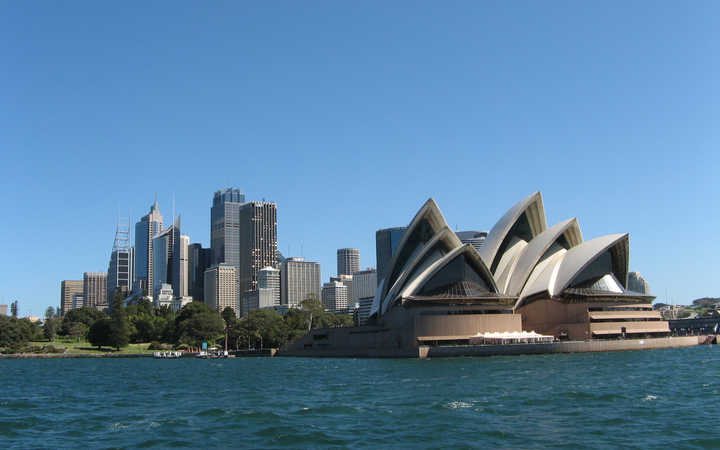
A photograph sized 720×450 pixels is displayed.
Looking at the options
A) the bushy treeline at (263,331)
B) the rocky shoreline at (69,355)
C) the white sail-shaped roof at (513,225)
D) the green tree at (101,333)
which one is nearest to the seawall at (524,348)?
the white sail-shaped roof at (513,225)

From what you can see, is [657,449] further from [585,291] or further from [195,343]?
[195,343]

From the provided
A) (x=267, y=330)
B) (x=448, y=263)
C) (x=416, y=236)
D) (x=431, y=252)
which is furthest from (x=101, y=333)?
(x=448, y=263)

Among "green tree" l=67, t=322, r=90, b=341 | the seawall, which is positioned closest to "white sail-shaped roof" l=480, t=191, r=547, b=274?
the seawall

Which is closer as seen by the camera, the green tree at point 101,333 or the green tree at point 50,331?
the green tree at point 101,333

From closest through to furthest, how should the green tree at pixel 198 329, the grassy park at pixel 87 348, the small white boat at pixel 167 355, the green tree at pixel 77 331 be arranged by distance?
the small white boat at pixel 167 355, the grassy park at pixel 87 348, the green tree at pixel 198 329, the green tree at pixel 77 331

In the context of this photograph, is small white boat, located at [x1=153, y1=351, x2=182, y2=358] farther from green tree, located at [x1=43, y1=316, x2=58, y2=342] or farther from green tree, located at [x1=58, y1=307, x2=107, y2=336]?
green tree, located at [x1=58, y1=307, x2=107, y2=336]

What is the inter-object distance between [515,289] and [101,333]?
83.6 meters

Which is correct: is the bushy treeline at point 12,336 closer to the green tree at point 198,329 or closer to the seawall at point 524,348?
the green tree at point 198,329

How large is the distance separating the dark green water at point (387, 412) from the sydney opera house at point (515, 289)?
4133 centimetres

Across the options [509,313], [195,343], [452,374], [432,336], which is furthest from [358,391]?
[195,343]

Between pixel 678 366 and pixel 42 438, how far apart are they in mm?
49059

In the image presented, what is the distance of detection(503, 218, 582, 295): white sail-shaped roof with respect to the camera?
100375 mm

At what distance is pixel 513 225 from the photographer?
105 meters

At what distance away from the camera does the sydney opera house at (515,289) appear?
96.6 meters
